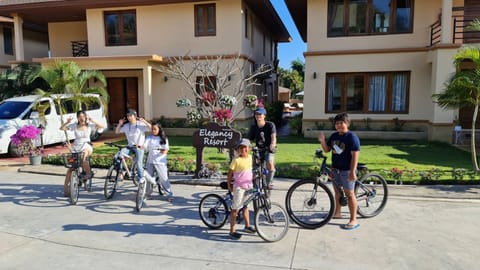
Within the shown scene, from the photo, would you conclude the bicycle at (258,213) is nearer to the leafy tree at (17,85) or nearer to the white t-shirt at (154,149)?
the white t-shirt at (154,149)

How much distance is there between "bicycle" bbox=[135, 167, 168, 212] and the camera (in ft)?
19.5

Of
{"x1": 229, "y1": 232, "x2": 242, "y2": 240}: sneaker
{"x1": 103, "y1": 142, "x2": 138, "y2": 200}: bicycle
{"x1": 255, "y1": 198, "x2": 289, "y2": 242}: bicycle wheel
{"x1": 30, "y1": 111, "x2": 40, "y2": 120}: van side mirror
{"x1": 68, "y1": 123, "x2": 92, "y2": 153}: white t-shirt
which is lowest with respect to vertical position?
{"x1": 229, "y1": 232, "x2": 242, "y2": 240}: sneaker

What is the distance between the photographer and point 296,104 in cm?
4091

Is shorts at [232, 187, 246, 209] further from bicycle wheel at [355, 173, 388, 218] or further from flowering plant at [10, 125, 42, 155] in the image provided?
flowering plant at [10, 125, 42, 155]

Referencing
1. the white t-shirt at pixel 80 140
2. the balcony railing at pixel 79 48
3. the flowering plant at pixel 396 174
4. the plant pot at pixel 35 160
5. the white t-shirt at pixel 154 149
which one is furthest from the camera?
the balcony railing at pixel 79 48

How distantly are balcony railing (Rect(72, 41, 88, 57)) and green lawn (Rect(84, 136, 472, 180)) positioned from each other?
7.99m

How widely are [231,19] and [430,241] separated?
490 inches

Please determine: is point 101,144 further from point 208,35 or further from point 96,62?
point 208,35

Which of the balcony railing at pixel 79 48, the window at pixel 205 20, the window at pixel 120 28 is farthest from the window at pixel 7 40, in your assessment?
the window at pixel 205 20

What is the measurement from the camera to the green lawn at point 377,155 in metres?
8.53

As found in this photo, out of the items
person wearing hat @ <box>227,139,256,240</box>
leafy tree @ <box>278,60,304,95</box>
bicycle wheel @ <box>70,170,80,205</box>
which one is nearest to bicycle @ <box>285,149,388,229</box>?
person wearing hat @ <box>227,139,256,240</box>

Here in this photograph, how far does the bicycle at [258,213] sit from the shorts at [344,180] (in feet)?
3.24

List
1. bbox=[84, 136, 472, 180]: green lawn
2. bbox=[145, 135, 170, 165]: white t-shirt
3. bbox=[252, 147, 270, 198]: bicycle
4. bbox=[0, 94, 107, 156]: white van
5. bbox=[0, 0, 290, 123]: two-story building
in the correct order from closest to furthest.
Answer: bbox=[252, 147, 270, 198]: bicycle → bbox=[145, 135, 170, 165]: white t-shirt → bbox=[84, 136, 472, 180]: green lawn → bbox=[0, 94, 107, 156]: white van → bbox=[0, 0, 290, 123]: two-story building

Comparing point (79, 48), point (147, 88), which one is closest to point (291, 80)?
point (79, 48)
